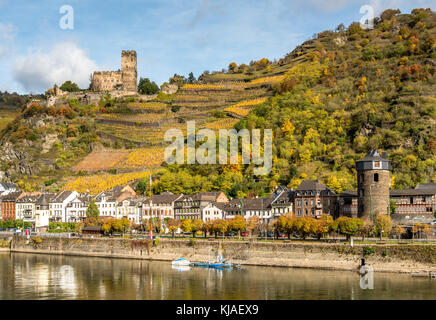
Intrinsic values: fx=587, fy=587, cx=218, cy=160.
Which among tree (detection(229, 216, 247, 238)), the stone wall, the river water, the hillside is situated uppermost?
the stone wall

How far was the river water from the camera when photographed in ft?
133

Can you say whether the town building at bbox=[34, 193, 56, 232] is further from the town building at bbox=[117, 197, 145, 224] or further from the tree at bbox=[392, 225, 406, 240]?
the tree at bbox=[392, 225, 406, 240]

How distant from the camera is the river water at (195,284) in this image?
4050 centimetres

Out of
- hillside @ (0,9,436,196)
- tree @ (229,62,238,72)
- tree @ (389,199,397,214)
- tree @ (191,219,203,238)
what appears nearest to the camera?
tree @ (389,199,397,214)

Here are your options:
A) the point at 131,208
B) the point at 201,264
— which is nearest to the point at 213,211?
the point at 131,208

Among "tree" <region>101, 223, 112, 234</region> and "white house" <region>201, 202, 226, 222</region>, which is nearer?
"tree" <region>101, 223, 112, 234</region>

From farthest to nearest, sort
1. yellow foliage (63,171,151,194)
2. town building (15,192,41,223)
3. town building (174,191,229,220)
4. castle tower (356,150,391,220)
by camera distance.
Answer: yellow foliage (63,171,151,194) → town building (15,192,41,223) → town building (174,191,229,220) → castle tower (356,150,391,220)

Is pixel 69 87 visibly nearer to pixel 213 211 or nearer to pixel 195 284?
pixel 213 211

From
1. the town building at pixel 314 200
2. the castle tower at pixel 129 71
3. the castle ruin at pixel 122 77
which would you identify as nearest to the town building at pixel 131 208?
the town building at pixel 314 200

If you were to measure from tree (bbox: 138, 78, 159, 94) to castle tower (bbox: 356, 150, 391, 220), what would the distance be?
102830 millimetres

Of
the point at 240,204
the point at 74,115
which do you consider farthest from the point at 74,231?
the point at 74,115

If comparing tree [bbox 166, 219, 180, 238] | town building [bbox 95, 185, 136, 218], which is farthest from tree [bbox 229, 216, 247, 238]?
town building [bbox 95, 185, 136, 218]

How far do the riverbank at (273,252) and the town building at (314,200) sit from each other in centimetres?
1540

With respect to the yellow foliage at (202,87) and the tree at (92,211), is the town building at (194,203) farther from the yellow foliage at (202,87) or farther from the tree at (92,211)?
the yellow foliage at (202,87)
